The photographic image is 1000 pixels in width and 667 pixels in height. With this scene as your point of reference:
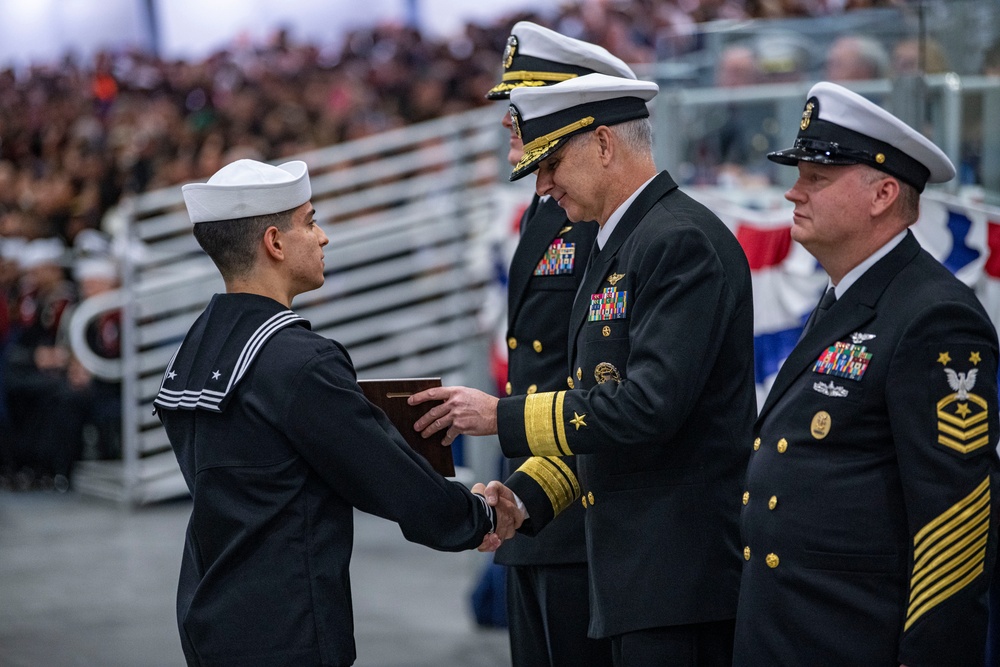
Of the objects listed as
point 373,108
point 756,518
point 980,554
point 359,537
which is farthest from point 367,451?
point 373,108

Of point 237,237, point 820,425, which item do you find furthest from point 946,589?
point 237,237

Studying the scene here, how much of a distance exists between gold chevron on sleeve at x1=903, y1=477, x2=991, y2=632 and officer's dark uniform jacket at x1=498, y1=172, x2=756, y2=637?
19.9 inches

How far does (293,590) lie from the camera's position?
2.27 metres

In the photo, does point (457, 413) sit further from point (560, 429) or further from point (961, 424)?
point (961, 424)

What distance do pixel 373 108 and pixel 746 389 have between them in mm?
8838

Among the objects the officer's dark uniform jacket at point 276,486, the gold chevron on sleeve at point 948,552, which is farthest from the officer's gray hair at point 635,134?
the gold chevron on sleeve at point 948,552

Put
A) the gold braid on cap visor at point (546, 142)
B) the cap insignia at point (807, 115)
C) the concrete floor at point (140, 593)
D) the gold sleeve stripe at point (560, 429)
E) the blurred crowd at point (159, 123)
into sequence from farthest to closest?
the blurred crowd at point (159, 123)
the concrete floor at point (140, 593)
the gold braid on cap visor at point (546, 142)
the gold sleeve stripe at point (560, 429)
the cap insignia at point (807, 115)

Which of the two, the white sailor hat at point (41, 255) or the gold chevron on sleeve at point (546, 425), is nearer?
the gold chevron on sleeve at point (546, 425)

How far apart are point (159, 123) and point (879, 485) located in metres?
10.9

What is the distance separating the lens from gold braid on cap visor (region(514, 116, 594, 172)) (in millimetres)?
2562

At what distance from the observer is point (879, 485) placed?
2125mm

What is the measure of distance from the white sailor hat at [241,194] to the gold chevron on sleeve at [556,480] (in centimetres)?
85

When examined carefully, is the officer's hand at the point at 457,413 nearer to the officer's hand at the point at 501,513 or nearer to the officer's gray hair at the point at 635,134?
the officer's hand at the point at 501,513

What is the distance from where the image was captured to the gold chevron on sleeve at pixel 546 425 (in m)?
2.47
